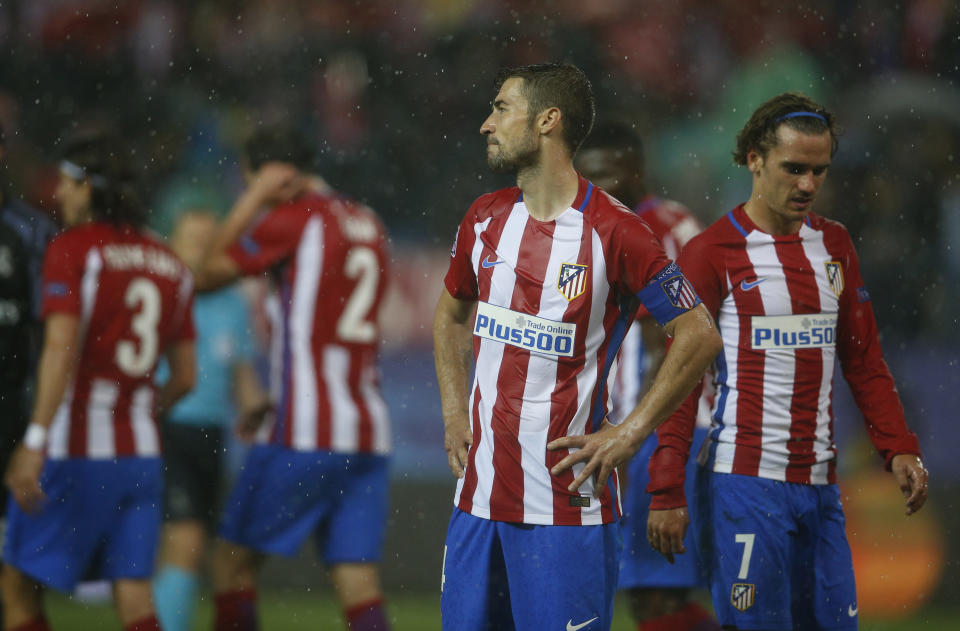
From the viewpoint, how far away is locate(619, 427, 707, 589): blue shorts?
397 cm

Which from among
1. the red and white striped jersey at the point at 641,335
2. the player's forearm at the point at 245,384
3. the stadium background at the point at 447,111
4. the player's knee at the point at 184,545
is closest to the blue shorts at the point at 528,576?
the red and white striped jersey at the point at 641,335

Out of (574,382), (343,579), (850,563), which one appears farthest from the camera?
(343,579)

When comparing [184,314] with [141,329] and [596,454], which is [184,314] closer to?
[141,329]

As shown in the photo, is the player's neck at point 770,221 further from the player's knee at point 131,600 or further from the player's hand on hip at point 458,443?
the player's knee at point 131,600

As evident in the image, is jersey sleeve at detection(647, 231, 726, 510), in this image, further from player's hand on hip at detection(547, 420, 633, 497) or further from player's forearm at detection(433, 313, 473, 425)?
player's forearm at detection(433, 313, 473, 425)

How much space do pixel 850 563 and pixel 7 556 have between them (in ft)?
8.88

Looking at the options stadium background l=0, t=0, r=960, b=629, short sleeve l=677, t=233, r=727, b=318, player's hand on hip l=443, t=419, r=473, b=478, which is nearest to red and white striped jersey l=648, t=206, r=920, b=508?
short sleeve l=677, t=233, r=727, b=318

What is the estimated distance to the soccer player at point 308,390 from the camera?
4.46 metres

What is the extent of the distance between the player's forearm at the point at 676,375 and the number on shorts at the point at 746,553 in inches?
26.9

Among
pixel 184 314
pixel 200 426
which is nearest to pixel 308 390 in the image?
pixel 184 314

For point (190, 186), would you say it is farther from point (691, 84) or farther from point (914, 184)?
point (914, 184)

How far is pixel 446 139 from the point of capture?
9000 mm

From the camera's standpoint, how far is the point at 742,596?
3.21 metres

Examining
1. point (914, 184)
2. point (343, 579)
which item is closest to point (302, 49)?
point (914, 184)
